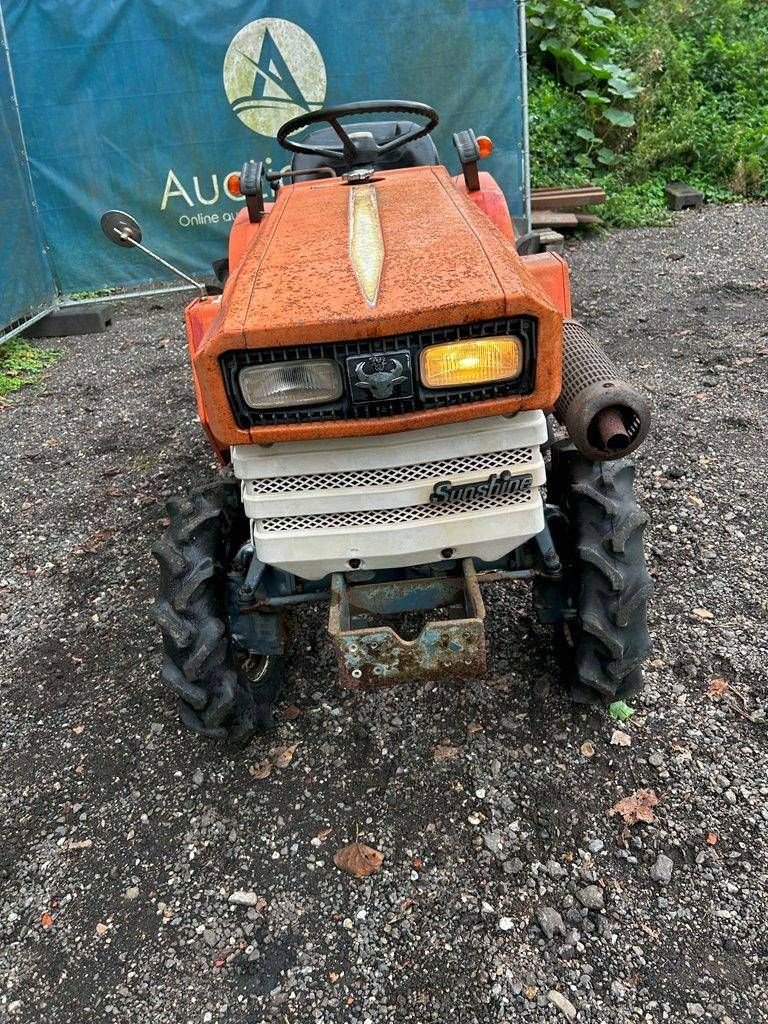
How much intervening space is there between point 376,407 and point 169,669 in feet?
3.67

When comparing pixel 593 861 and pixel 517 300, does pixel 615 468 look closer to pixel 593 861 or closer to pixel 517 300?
pixel 517 300

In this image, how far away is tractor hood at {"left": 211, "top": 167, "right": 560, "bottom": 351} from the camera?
172cm

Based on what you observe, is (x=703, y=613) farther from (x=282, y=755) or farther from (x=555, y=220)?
(x=555, y=220)

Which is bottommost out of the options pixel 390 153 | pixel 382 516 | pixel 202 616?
pixel 202 616

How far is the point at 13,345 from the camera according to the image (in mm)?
6891

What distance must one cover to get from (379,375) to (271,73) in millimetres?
5927

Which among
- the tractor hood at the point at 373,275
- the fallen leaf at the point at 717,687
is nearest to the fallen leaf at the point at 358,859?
the fallen leaf at the point at 717,687

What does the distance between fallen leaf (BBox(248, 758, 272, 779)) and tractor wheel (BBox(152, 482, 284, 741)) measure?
4.3 inches

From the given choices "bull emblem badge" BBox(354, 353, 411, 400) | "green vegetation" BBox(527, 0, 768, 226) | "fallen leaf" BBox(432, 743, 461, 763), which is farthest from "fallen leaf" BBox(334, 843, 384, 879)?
"green vegetation" BBox(527, 0, 768, 226)

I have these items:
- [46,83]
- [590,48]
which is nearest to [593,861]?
[46,83]

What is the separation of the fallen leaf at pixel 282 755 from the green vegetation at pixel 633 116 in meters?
7.60

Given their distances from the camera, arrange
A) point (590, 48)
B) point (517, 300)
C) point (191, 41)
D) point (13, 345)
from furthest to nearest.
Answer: point (590, 48)
point (13, 345)
point (191, 41)
point (517, 300)

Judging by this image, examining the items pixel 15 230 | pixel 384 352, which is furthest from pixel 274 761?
pixel 15 230

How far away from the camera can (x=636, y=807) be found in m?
2.31
